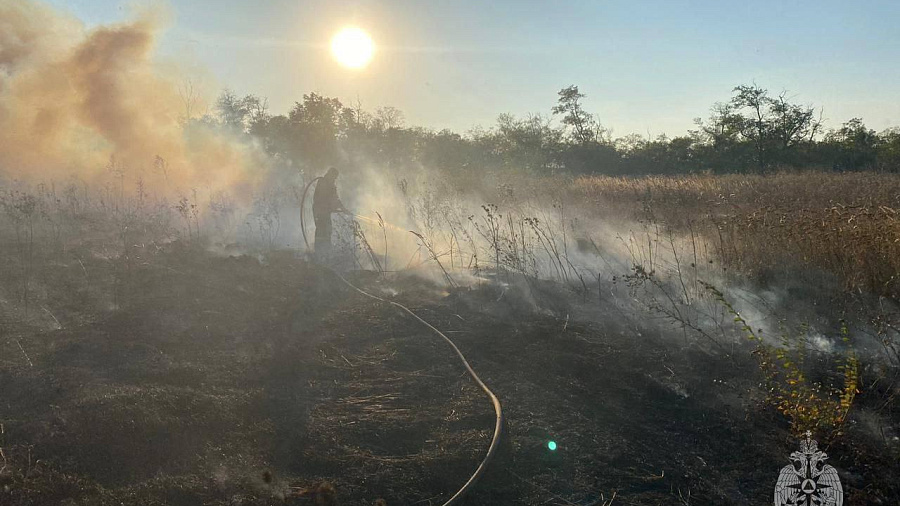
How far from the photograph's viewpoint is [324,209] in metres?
10.2

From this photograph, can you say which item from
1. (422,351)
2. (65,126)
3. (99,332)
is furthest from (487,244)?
(65,126)

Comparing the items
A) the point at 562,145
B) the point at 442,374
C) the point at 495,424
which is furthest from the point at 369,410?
the point at 562,145

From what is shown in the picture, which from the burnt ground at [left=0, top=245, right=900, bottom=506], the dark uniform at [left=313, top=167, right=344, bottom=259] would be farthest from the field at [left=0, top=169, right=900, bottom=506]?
the dark uniform at [left=313, top=167, right=344, bottom=259]

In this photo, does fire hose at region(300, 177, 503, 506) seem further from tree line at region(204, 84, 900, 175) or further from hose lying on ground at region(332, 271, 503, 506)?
tree line at region(204, 84, 900, 175)

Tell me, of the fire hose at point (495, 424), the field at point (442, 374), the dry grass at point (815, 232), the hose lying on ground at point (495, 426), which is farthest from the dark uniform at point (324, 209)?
the dry grass at point (815, 232)

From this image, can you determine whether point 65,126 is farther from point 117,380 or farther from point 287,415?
point 287,415

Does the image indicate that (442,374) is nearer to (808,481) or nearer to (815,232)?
(808,481)

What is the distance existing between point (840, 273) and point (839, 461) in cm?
327

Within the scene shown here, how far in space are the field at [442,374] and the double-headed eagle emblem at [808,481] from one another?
7 centimetres

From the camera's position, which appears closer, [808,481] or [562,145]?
[808,481]

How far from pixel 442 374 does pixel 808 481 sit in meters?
2.93

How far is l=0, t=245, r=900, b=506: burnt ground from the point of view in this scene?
11.1ft

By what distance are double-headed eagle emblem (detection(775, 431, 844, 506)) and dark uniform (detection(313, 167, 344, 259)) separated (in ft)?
26.8

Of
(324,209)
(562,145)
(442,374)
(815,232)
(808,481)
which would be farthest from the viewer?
(562,145)
